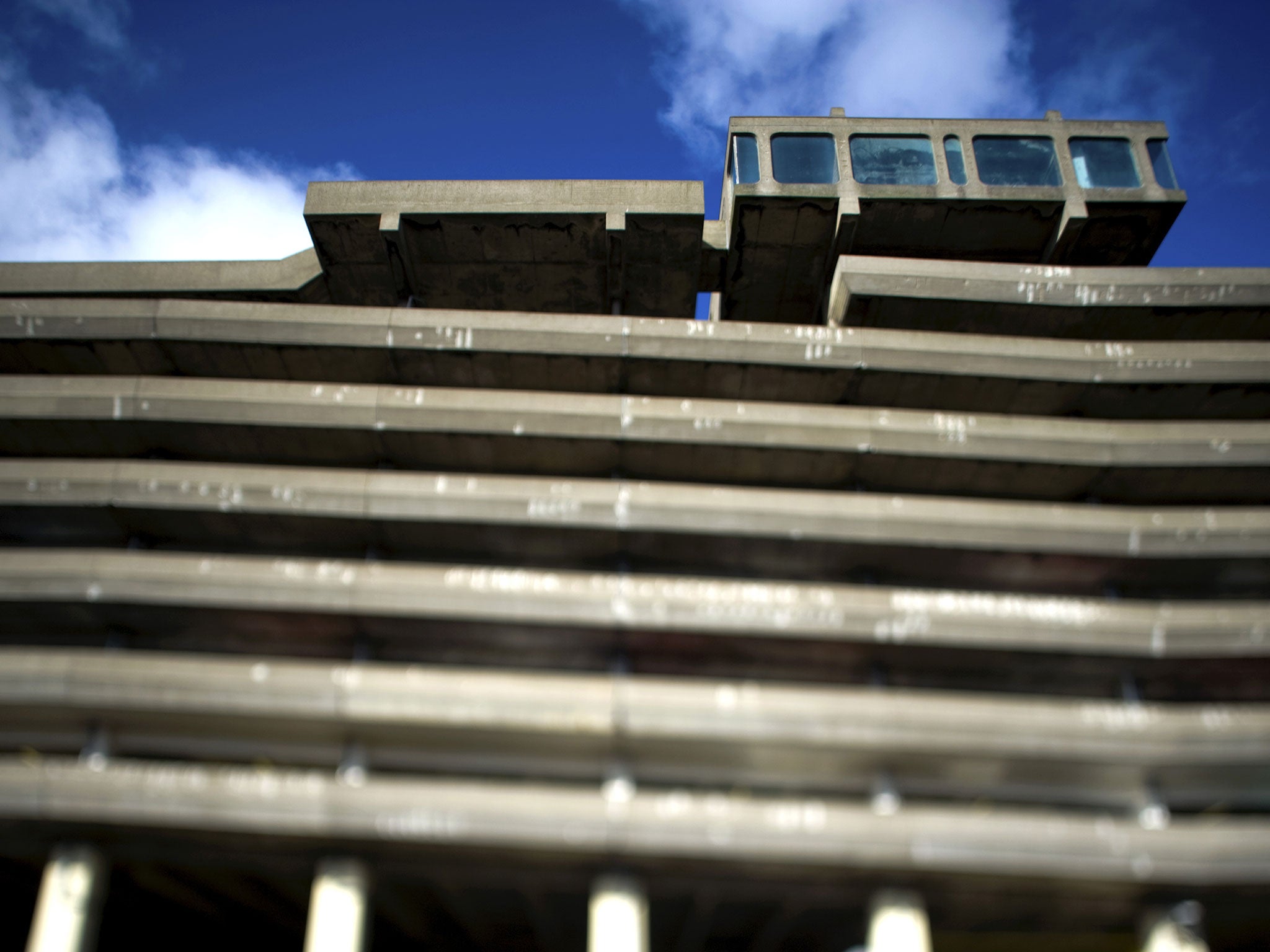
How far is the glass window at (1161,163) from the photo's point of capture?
1680 cm

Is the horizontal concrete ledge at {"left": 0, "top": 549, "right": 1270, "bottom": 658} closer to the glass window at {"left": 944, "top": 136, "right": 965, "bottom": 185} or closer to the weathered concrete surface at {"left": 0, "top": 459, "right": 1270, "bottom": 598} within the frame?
the weathered concrete surface at {"left": 0, "top": 459, "right": 1270, "bottom": 598}

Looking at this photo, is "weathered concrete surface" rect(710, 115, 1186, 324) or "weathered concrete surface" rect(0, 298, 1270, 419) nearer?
"weathered concrete surface" rect(0, 298, 1270, 419)

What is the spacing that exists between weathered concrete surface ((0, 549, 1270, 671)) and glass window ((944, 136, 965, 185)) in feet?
32.6

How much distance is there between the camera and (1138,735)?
441 inches

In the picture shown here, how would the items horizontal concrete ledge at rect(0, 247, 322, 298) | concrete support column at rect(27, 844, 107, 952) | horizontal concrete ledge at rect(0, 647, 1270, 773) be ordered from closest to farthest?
concrete support column at rect(27, 844, 107, 952) < horizontal concrete ledge at rect(0, 647, 1270, 773) < horizontal concrete ledge at rect(0, 247, 322, 298)

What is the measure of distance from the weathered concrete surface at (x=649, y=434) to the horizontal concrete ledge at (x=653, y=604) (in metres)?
2.48

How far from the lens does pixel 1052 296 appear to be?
1484cm

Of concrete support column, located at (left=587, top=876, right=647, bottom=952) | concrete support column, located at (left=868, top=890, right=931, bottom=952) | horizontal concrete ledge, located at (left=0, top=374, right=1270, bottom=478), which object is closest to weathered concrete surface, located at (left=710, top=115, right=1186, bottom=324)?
horizontal concrete ledge, located at (left=0, top=374, right=1270, bottom=478)

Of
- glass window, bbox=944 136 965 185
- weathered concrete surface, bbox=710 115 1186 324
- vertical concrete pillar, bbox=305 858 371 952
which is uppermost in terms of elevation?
glass window, bbox=944 136 965 185

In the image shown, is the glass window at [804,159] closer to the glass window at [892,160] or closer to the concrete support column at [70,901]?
the glass window at [892,160]

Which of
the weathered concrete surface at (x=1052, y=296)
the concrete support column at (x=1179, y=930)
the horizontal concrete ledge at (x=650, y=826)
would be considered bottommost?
the concrete support column at (x=1179, y=930)

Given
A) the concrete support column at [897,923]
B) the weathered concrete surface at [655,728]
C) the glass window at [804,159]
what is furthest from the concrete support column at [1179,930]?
the glass window at [804,159]

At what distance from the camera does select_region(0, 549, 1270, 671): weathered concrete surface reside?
39.4 feet

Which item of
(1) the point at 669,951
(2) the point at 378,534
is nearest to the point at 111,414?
(2) the point at 378,534
